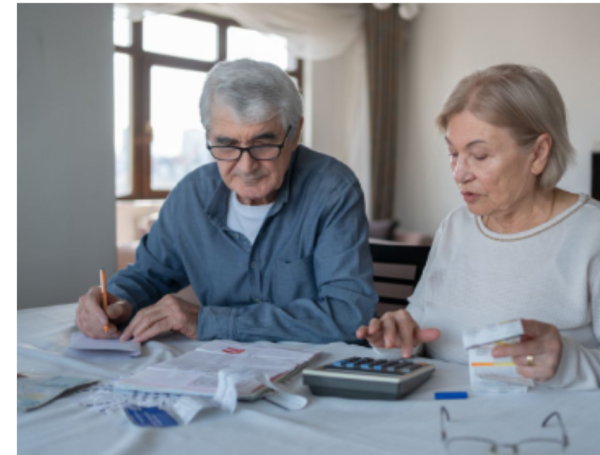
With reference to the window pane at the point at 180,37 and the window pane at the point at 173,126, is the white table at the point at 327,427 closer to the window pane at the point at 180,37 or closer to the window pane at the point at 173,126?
the window pane at the point at 173,126

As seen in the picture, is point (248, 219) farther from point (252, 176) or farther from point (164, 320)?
point (164, 320)

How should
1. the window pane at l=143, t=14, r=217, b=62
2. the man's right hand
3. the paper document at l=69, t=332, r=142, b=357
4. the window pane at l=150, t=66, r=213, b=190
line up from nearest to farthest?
1. the paper document at l=69, t=332, r=142, b=357
2. the man's right hand
3. the window pane at l=143, t=14, r=217, b=62
4. the window pane at l=150, t=66, r=213, b=190

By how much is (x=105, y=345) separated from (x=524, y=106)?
96cm

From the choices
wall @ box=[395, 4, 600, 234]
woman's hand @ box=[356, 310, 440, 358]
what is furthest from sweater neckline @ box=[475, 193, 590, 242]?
wall @ box=[395, 4, 600, 234]

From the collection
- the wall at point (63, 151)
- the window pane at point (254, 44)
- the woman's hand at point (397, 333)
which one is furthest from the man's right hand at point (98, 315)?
the window pane at point (254, 44)

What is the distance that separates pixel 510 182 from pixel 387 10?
6044 millimetres

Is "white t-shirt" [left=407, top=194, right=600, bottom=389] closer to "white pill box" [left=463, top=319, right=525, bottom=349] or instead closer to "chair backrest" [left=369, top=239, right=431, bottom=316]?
"white pill box" [left=463, top=319, right=525, bottom=349]

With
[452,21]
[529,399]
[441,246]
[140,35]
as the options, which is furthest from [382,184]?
[529,399]

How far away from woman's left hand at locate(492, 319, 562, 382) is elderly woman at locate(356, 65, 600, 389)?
9.1 inches

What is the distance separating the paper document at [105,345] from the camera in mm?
1237

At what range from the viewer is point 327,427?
32.8 inches

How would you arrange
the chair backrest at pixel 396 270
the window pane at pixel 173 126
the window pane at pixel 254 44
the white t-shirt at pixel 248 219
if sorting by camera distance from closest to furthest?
1. the white t-shirt at pixel 248 219
2. the chair backrest at pixel 396 270
3. the window pane at pixel 173 126
4. the window pane at pixel 254 44

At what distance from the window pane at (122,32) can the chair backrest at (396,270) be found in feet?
14.1

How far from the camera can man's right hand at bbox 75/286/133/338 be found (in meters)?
1.37
